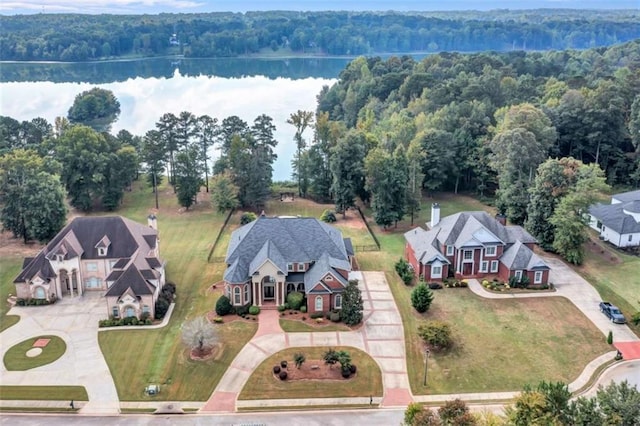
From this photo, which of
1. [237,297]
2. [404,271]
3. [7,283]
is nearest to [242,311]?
[237,297]

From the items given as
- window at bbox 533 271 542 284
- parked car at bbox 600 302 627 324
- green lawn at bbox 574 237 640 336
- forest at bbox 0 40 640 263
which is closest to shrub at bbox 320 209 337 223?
forest at bbox 0 40 640 263

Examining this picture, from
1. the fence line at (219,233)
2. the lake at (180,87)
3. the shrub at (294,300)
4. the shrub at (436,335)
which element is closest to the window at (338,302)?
the shrub at (294,300)

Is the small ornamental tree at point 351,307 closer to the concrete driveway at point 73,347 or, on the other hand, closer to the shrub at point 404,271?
the shrub at point 404,271

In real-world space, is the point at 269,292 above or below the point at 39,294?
above

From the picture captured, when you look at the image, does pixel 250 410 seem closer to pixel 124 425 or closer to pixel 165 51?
pixel 124 425

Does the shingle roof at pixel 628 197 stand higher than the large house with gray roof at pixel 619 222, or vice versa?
the shingle roof at pixel 628 197

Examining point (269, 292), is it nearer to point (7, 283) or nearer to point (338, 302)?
point (338, 302)

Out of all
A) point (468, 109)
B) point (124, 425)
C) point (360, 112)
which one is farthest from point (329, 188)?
point (124, 425)
